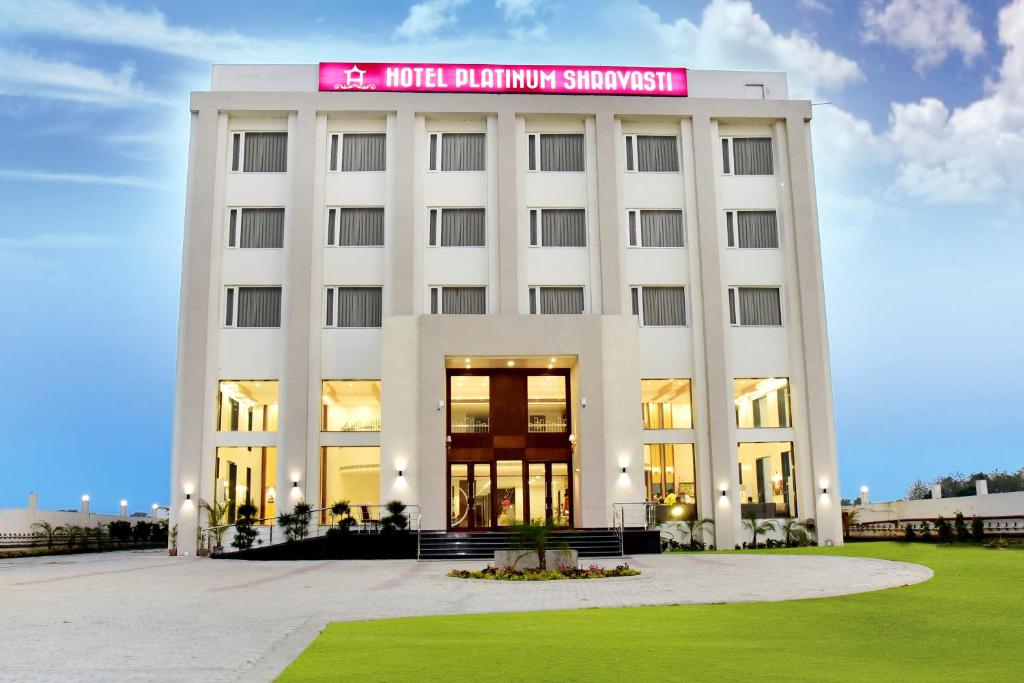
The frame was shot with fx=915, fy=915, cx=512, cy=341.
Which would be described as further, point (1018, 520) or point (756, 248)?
point (756, 248)

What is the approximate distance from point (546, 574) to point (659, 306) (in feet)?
53.1

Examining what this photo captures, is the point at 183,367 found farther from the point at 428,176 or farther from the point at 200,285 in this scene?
the point at 428,176

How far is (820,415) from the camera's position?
3177 cm

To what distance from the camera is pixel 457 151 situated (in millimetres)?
33719

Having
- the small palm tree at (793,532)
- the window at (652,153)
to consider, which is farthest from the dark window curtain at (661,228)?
the small palm tree at (793,532)

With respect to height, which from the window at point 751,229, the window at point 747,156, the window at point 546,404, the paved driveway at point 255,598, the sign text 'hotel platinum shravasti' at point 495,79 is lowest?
the paved driveway at point 255,598

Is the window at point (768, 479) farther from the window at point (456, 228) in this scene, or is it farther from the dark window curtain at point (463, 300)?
the window at point (456, 228)

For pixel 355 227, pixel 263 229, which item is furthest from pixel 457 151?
pixel 263 229

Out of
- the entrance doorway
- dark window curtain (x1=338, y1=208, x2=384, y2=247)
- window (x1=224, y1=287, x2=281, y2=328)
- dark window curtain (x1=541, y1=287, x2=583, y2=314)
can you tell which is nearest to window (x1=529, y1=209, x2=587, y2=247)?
dark window curtain (x1=541, y1=287, x2=583, y2=314)

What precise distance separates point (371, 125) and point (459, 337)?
9.68m

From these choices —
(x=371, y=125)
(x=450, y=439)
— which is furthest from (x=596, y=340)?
(x=371, y=125)

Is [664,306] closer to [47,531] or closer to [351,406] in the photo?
[351,406]

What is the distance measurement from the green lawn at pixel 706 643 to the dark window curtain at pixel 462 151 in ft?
76.5

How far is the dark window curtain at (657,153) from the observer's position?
3391 centimetres
